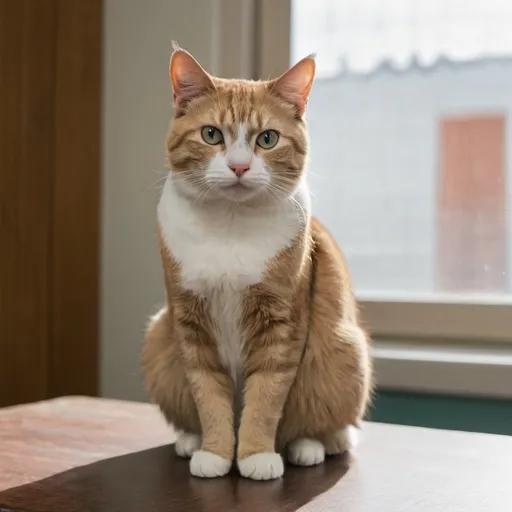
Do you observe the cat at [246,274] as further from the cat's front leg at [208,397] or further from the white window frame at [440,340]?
the white window frame at [440,340]

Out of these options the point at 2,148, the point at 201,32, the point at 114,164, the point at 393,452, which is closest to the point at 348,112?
the point at 201,32

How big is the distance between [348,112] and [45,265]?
30.9 inches

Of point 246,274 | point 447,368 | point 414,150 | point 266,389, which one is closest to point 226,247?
point 246,274

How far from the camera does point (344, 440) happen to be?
3.47ft

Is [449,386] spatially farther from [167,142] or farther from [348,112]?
[167,142]

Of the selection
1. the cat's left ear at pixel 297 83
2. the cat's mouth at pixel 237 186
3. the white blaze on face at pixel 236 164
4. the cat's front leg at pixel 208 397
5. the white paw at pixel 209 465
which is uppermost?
the cat's left ear at pixel 297 83

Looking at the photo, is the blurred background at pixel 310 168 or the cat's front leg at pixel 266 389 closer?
the cat's front leg at pixel 266 389

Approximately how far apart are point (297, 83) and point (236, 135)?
12cm

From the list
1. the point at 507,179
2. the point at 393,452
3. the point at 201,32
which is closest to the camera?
the point at 393,452

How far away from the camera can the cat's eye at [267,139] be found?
A: 92cm

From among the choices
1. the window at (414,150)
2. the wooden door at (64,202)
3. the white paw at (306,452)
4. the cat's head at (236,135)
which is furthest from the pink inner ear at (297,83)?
the wooden door at (64,202)

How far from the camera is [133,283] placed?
1.75 m

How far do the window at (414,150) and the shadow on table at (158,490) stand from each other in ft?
2.29

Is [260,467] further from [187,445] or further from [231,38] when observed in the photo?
[231,38]
